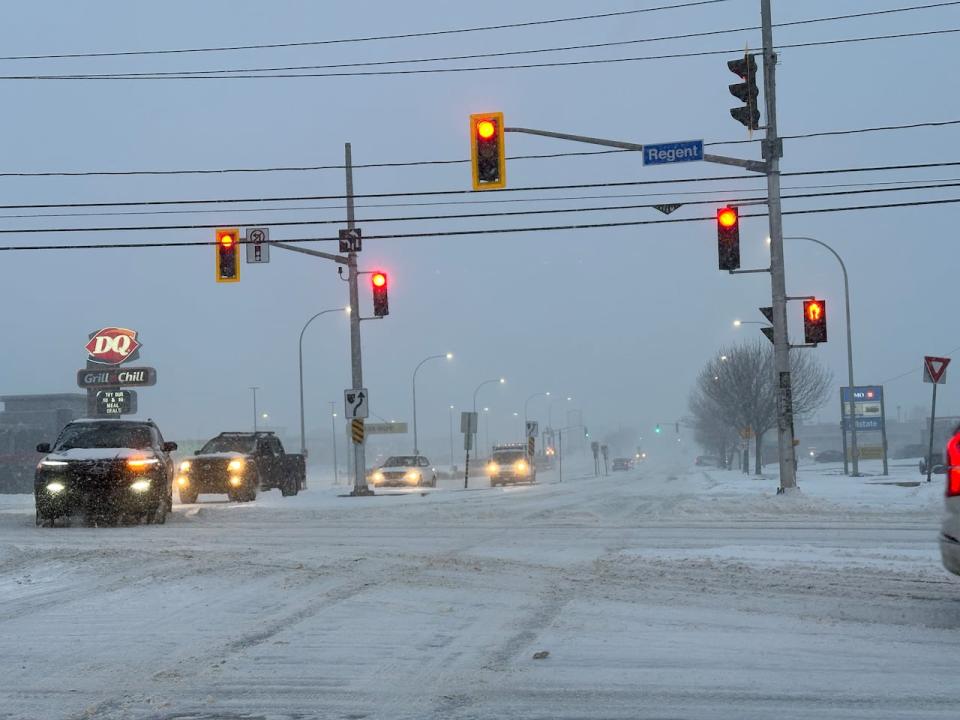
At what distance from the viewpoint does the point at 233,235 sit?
1057 inches

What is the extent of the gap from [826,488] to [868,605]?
2182 cm

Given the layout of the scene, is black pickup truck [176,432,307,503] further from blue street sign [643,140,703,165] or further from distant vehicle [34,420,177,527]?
blue street sign [643,140,703,165]

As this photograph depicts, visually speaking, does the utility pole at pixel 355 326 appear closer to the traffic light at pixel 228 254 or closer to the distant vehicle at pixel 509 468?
the traffic light at pixel 228 254

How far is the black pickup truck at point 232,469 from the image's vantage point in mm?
26453

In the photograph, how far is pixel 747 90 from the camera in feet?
67.6

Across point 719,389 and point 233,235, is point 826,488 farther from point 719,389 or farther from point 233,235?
point 719,389

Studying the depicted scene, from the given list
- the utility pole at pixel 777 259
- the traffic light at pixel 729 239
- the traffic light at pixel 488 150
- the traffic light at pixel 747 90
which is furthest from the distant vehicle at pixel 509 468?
the traffic light at pixel 747 90

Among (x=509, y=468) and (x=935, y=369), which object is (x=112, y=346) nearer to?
(x=509, y=468)

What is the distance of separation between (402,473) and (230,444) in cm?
1166

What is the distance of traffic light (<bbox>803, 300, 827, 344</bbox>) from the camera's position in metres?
23.5

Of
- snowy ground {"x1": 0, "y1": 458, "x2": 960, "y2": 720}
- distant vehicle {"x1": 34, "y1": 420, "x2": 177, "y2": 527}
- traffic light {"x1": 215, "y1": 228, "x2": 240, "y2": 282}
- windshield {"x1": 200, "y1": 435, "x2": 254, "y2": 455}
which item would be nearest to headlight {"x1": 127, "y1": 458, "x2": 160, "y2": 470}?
distant vehicle {"x1": 34, "y1": 420, "x2": 177, "y2": 527}

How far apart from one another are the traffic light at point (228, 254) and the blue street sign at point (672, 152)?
34.9ft

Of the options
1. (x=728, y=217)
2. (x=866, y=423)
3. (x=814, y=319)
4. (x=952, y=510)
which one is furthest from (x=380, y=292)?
(x=866, y=423)

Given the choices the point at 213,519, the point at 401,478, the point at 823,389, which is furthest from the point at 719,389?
A: the point at 213,519
